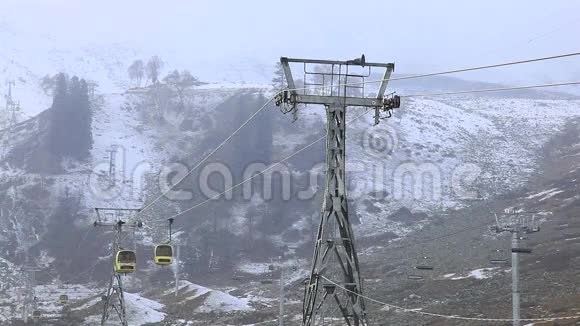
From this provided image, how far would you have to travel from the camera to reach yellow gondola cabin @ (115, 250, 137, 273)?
138 feet

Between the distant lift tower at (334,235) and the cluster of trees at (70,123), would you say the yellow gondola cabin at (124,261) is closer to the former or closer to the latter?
the distant lift tower at (334,235)

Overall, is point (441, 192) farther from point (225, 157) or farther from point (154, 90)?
point (154, 90)

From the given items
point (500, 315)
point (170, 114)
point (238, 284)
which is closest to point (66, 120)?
point (170, 114)

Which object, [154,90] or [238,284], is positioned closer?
[238,284]

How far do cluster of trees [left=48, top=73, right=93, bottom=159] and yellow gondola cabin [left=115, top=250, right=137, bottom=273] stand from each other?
100570 mm

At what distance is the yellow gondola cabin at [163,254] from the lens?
135 ft

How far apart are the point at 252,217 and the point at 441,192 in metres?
33.5

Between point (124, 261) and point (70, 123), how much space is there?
351ft

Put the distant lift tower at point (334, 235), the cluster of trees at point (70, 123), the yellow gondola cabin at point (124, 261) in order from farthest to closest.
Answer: the cluster of trees at point (70, 123) < the yellow gondola cabin at point (124, 261) < the distant lift tower at point (334, 235)

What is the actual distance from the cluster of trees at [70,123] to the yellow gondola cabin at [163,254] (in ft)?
335

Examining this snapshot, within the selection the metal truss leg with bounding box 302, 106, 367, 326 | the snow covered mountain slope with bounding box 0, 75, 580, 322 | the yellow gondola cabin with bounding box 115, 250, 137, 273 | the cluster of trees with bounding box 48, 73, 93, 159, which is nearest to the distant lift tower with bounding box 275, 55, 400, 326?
the metal truss leg with bounding box 302, 106, 367, 326

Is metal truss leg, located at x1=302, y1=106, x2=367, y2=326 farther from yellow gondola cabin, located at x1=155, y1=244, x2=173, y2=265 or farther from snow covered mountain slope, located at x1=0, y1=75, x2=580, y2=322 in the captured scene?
snow covered mountain slope, located at x1=0, y1=75, x2=580, y2=322

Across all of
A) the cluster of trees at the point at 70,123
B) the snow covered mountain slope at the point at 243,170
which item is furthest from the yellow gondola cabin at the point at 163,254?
the cluster of trees at the point at 70,123

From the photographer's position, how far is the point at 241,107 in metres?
159
